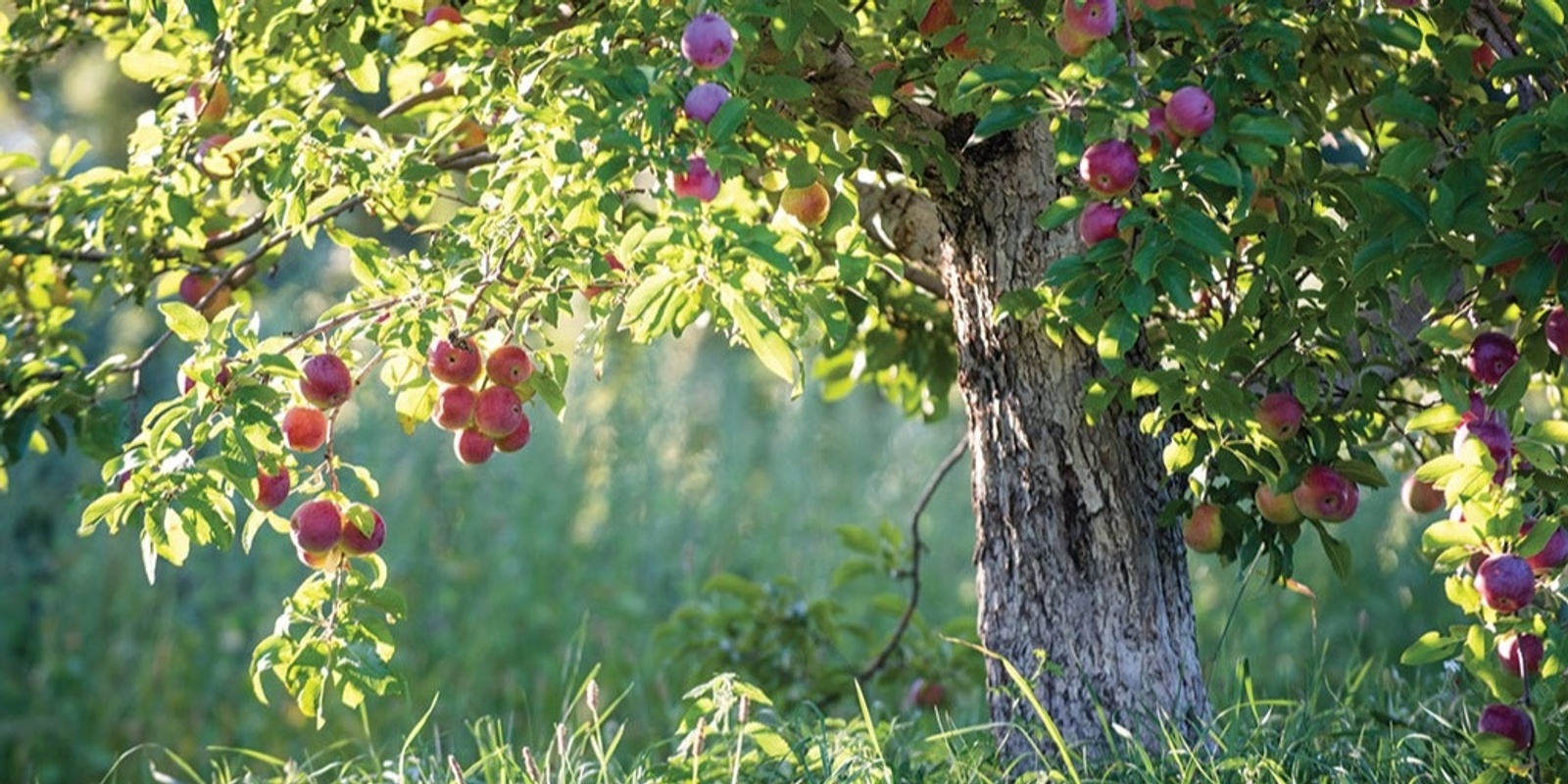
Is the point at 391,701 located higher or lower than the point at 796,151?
lower

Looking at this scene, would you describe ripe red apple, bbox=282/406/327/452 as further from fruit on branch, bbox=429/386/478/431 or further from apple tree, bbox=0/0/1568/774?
fruit on branch, bbox=429/386/478/431

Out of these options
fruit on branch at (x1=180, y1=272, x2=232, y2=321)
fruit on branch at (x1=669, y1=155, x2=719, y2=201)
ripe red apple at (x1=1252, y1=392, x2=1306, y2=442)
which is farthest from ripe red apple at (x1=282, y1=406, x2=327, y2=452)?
ripe red apple at (x1=1252, y1=392, x2=1306, y2=442)

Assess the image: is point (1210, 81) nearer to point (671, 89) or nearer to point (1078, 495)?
point (671, 89)

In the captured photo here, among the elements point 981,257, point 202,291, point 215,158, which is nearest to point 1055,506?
point 981,257

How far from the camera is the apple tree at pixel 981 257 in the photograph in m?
1.64

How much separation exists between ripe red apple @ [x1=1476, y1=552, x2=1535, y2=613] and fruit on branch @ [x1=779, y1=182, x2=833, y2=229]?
812mm

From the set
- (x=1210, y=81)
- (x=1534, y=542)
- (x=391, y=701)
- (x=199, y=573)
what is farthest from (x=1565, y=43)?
(x=199, y=573)

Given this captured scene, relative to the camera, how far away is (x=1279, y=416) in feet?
6.54

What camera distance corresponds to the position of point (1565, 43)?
166 cm

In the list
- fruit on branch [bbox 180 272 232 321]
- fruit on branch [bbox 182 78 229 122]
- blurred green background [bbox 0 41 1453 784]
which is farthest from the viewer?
blurred green background [bbox 0 41 1453 784]

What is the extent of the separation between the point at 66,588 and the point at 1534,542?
4173mm

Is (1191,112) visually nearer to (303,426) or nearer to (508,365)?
(508,365)

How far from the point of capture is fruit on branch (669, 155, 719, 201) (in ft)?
5.29

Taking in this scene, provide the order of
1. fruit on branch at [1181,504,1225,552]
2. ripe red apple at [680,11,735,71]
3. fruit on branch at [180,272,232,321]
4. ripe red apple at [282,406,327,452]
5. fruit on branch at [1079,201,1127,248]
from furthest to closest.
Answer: fruit on branch at [180,272,232,321] < fruit on branch at [1181,504,1225,552] < ripe red apple at [282,406,327,452] < fruit on branch at [1079,201,1127,248] < ripe red apple at [680,11,735,71]
